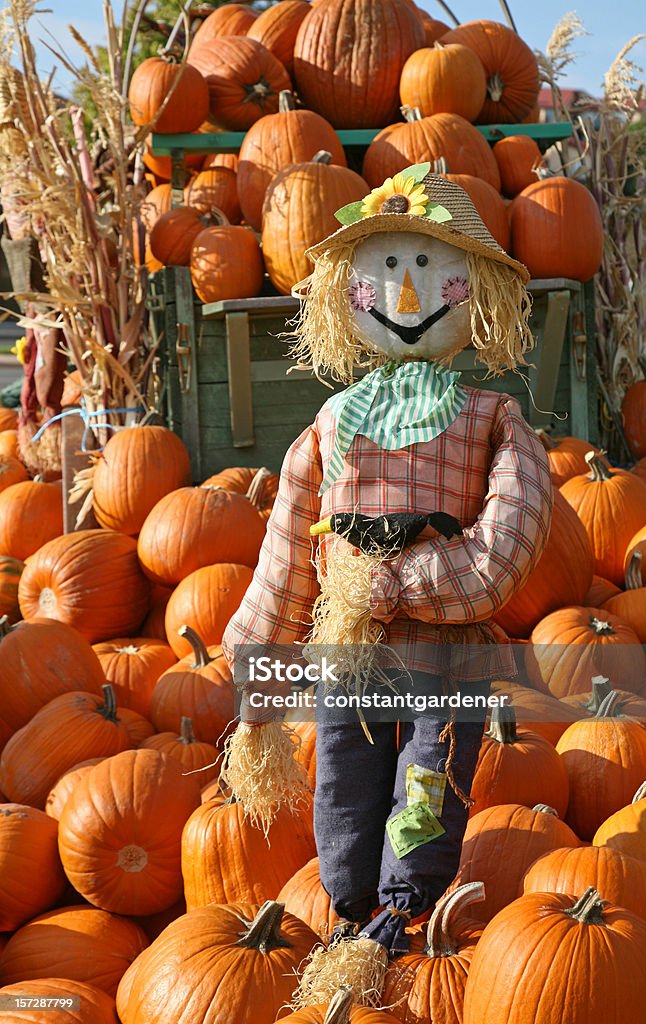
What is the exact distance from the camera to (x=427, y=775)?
241 cm

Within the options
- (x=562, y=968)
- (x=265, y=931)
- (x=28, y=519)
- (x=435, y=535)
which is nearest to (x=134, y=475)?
(x=28, y=519)

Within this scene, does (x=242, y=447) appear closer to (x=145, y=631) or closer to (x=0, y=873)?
(x=145, y=631)

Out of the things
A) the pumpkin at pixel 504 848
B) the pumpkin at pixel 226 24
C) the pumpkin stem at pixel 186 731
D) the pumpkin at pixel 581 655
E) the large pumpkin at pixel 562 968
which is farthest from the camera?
the pumpkin at pixel 226 24

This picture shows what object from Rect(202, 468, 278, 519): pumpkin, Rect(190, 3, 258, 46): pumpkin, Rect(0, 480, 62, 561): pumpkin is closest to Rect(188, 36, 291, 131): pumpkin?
Rect(190, 3, 258, 46): pumpkin

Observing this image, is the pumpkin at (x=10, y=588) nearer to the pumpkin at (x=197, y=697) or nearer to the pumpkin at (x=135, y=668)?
the pumpkin at (x=135, y=668)

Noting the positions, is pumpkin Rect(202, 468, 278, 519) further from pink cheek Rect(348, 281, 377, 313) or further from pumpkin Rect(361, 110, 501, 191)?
pink cheek Rect(348, 281, 377, 313)

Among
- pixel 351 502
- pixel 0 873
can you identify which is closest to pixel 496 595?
pixel 351 502

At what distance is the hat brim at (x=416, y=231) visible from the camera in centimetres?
258

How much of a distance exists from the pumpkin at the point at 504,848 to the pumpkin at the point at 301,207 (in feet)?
9.37

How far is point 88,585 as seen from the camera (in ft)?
14.7

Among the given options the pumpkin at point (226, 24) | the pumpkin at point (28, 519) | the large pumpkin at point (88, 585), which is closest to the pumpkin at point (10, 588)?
the large pumpkin at point (88, 585)

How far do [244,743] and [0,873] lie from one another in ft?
2.95

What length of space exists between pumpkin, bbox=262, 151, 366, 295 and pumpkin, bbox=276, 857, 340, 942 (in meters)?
2.91

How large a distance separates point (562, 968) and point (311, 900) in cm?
80
